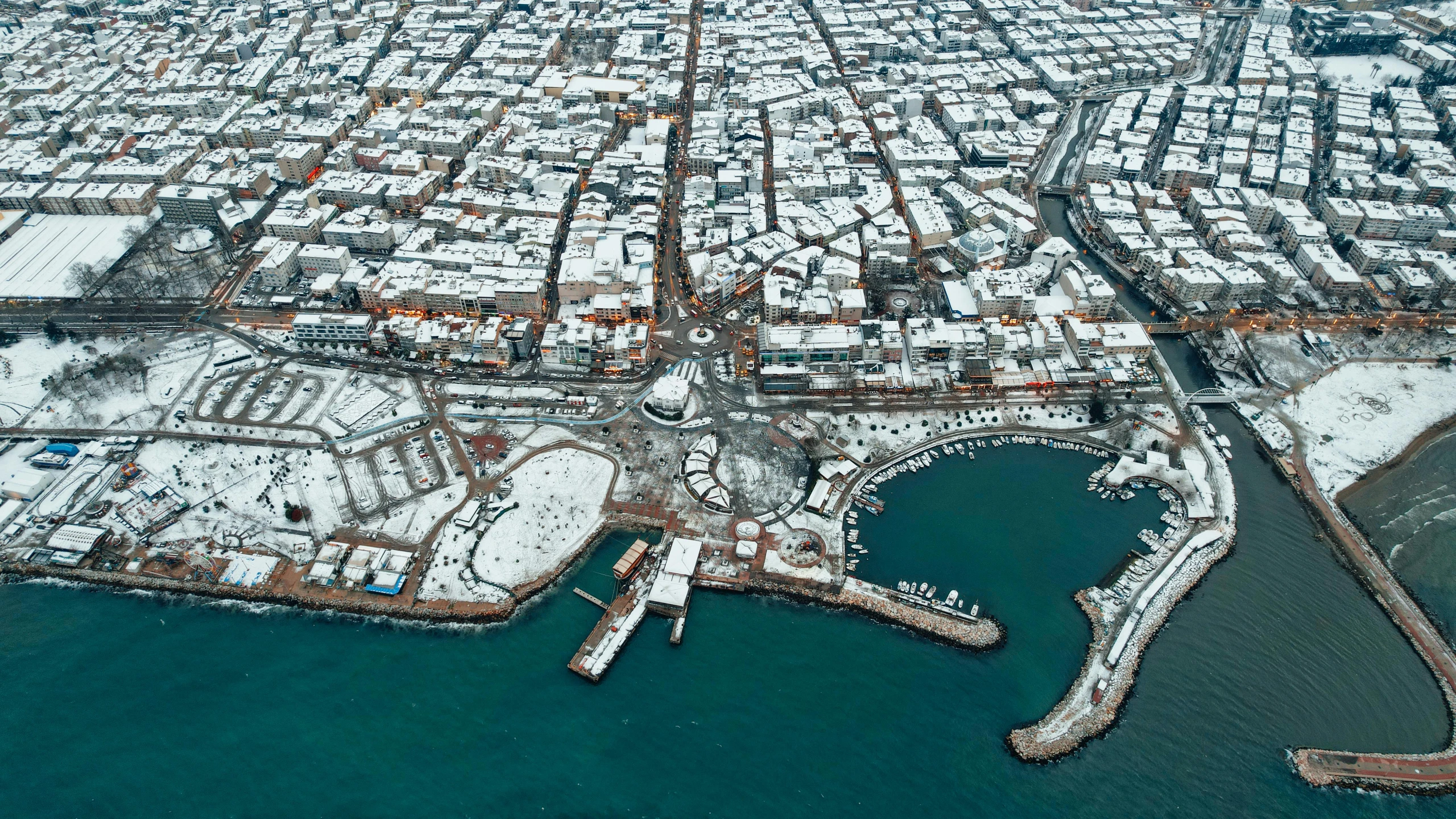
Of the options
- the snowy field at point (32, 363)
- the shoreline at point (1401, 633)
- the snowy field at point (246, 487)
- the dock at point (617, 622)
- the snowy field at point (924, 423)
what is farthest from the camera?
the snowy field at point (32, 363)

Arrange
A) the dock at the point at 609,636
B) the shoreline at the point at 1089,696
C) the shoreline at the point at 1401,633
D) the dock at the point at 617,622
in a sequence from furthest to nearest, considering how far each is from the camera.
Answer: the dock at the point at 617,622, the dock at the point at 609,636, the shoreline at the point at 1089,696, the shoreline at the point at 1401,633

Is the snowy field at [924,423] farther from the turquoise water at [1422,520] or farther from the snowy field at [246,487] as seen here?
the snowy field at [246,487]

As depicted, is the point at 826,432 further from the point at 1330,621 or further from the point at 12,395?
the point at 12,395

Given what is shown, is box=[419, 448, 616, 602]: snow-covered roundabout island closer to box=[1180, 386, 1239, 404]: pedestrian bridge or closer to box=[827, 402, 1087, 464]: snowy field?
box=[827, 402, 1087, 464]: snowy field

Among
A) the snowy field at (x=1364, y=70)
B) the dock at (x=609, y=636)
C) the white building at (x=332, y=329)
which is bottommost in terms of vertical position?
the dock at (x=609, y=636)

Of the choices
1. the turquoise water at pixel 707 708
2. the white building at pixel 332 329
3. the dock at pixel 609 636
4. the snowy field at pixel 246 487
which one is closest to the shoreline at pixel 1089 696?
the turquoise water at pixel 707 708

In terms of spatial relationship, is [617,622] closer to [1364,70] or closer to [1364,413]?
[1364,413]
